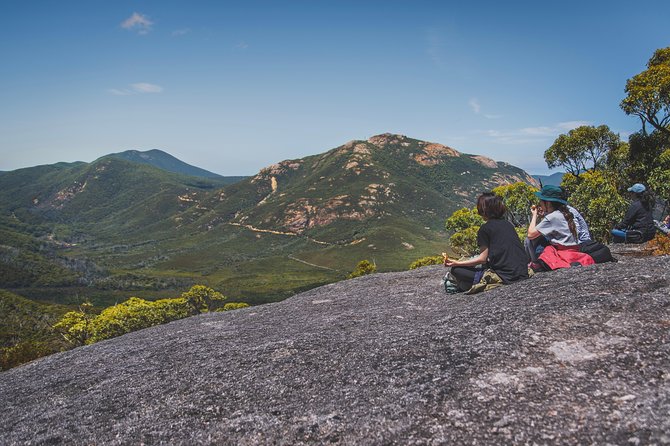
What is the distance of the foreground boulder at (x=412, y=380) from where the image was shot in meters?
5.80

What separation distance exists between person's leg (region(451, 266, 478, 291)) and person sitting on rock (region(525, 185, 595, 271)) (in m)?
2.09

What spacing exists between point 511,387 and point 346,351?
409 cm

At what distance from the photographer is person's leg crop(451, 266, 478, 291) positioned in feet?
42.8

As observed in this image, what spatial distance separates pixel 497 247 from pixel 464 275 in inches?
85.8

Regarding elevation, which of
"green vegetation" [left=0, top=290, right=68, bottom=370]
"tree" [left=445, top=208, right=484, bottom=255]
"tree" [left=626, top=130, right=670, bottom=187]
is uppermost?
"tree" [left=626, top=130, right=670, bottom=187]

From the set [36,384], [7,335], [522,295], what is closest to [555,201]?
[522,295]

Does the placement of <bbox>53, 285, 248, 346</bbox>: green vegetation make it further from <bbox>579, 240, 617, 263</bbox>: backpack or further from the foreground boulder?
<bbox>579, 240, 617, 263</bbox>: backpack

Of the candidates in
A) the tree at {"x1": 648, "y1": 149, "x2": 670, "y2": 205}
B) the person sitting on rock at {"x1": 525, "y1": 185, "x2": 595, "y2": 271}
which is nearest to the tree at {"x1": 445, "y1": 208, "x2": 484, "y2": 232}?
the tree at {"x1": 648, "y1": 149, "x2": 670, "y2": 205}

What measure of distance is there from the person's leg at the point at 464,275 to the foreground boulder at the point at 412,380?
1.11m

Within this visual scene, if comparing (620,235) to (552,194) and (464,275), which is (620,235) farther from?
(464,275)

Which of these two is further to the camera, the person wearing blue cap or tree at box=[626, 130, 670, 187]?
tree at box=[626, 130, 670, 187]

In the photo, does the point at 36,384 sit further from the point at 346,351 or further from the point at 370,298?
the point at 370,298

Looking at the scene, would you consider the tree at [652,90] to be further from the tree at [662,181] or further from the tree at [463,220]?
the tree at [463,220]

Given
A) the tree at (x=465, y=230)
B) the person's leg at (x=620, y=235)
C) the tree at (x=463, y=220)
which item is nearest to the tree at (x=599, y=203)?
the tree at (x=465, y=230)
